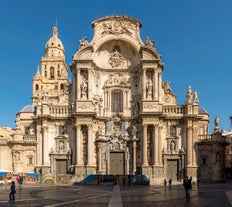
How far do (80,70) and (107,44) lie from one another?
622 centimetres

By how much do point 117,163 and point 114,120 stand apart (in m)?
6.09

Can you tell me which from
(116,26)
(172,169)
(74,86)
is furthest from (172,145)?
(116,26)

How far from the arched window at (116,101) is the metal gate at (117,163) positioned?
645 centimetres

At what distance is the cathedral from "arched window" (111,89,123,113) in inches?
5.8

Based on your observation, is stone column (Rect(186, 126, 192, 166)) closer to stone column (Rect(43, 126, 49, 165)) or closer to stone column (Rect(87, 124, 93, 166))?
stone column (Rect(87, 124, 93, 166))

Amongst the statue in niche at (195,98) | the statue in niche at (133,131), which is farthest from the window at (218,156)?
the statue in niche at (133,131)

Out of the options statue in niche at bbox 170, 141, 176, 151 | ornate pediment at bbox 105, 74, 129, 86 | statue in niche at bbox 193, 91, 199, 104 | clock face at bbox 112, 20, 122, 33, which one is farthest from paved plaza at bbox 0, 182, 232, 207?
clock face at bbox 112, 20, 122, 33

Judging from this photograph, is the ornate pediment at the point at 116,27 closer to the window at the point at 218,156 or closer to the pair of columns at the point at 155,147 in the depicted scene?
the pair of columns at the point at 155,147

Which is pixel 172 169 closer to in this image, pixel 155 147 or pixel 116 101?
pixel 155 147

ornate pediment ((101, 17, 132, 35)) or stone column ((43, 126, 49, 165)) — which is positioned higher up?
ornate pediment ((101, 17, 132, 35))

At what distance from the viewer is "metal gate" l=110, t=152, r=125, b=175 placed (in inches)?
1877

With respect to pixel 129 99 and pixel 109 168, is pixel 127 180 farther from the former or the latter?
pixel 129 99

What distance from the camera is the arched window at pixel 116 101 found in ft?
164

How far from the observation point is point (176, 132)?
48125 millimetres
